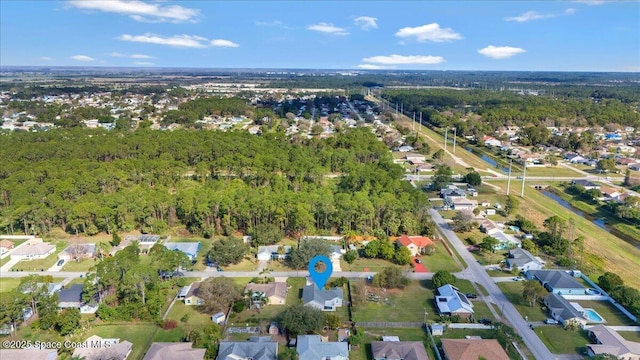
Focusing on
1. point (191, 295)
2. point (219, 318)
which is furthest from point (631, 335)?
point (191, 295)

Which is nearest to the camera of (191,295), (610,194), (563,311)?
(563,311)

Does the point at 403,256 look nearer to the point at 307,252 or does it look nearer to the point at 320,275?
the point at 307,252

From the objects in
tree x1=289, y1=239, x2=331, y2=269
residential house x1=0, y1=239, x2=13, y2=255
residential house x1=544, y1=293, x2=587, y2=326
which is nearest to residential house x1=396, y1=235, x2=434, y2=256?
tree x1=289, y1=239, x2=331, y2=269

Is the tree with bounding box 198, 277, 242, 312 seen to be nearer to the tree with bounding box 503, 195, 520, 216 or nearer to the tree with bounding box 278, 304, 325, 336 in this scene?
the tree with bounding box 278, 304, 325, 336

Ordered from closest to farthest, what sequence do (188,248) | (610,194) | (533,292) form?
(533,292), (188,248), (610,194)

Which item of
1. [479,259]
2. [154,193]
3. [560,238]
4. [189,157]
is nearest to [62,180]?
[154,193]

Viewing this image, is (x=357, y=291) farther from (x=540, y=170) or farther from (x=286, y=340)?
(x=540, y=170)

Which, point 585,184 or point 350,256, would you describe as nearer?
point 350,256
